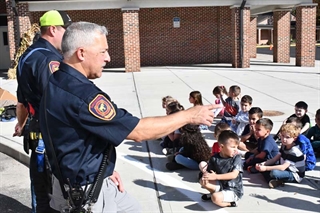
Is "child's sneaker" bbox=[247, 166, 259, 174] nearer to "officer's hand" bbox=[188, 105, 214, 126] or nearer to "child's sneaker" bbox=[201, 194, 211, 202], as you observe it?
"child's sneaker" bbox=[201, 194, 211, 202]

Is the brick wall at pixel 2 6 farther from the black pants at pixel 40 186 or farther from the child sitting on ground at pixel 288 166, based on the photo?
the black pants at pixel 40 186

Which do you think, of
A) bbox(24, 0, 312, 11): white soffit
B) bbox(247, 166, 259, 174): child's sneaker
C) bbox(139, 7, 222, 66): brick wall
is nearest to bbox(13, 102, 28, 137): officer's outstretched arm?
bbox(247, 166, 259, 174): child's sneaker

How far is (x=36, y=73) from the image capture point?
346cm

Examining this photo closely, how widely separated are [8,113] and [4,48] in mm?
16944

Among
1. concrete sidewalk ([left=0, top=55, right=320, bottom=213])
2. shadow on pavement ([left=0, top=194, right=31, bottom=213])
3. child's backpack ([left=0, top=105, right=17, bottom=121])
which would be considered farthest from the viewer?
child's backpack ([left=0, top=105, right=17, bottom=121])

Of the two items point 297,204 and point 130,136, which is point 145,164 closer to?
point 297,204

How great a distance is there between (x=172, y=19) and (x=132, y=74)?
Result: 6307 millimetres

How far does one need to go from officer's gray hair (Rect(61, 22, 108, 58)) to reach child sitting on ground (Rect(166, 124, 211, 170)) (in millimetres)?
3273

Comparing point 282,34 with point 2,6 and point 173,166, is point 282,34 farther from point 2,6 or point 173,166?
point 173,166

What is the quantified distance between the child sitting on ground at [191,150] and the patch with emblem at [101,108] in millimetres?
3299

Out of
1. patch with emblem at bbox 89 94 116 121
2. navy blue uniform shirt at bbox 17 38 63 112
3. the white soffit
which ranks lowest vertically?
patch with emblem at bbox 89 94 116 121

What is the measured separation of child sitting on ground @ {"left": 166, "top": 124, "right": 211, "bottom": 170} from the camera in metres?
5.63

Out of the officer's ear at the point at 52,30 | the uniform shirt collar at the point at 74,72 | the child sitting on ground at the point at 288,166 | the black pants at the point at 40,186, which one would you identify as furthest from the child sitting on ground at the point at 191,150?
the uniform shirt collar at the point at 74,72

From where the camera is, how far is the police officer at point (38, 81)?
3.49 m
